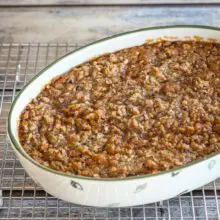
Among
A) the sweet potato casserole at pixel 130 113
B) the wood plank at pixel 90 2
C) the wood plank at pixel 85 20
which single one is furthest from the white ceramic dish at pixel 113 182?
the wood plank at pixel 90 2

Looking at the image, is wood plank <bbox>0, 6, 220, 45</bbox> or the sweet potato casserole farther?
wood plank <bbox>0, 6, 220, 45</bbox>

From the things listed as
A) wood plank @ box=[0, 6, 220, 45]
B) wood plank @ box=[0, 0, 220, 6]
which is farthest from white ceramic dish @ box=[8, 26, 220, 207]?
wood plank @ box=[0, 0, 220, 6]

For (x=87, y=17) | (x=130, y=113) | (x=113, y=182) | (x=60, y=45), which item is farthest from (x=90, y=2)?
(x=113, y=182)

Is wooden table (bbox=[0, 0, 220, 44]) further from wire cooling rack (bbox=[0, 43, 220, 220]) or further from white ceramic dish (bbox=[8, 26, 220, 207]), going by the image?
white ceramic dish (bbox=[8, 26, 220, 207])

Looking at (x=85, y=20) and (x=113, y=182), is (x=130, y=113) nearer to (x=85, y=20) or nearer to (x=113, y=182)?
(x=113, y=182)

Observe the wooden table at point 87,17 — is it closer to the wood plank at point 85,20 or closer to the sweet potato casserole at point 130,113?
the wood plank at point 85,20
